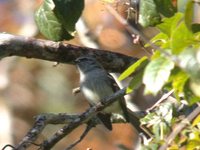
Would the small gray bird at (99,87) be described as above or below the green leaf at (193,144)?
below

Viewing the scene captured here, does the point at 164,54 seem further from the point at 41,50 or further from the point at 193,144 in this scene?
the point at 41,50

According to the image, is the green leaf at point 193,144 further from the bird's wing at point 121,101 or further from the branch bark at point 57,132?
the bird's wing at point 121,101

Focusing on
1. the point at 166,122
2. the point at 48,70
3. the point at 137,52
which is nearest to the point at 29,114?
the point at 48,70

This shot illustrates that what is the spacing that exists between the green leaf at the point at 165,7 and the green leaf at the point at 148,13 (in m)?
0.09

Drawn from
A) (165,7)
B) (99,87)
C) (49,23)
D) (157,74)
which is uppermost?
(157,74)

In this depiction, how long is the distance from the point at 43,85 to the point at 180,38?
728cm

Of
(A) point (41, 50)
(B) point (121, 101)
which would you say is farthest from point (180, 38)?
(B) point (121, 101)

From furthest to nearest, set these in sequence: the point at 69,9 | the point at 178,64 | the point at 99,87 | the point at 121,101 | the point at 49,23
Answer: the point at 99,87 < the point at 121,101 < the point at 49,23 < the point at 69,9 < the point at 178,64

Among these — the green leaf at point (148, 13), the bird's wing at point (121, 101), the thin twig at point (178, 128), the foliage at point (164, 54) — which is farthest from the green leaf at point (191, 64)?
the bird's wing at point (121, 101)

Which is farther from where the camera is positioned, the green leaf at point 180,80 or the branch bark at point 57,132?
the branch bark at point 57,132

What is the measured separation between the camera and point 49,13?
2.77 metres

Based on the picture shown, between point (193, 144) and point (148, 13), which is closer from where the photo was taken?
point (193, 144)

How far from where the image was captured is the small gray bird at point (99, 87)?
4.31 m

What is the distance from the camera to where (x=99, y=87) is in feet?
15.2
